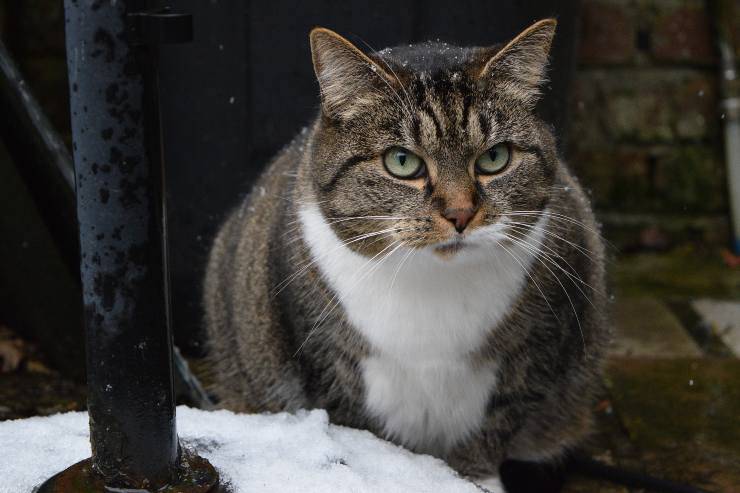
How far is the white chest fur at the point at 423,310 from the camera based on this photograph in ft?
6.41

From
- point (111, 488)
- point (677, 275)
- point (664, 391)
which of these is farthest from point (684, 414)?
point (111, 488)

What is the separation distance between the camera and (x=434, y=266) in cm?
192

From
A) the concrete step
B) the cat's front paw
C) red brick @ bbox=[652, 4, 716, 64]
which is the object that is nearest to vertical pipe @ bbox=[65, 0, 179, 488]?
the cat's front paw

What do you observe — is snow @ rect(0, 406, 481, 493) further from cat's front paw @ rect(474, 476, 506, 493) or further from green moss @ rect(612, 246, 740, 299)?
green moss @ rect(612, 246, 740, 299)

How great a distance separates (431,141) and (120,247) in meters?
0.67

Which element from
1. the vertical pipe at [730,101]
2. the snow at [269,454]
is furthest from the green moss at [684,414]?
the vertical pipe at [730,101]

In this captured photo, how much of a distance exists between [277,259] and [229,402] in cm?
53

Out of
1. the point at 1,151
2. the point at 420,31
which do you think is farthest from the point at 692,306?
the point at 1,151

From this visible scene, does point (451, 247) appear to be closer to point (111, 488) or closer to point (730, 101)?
point (111, 488)

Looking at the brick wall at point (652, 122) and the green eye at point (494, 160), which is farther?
the brick wall at point (652, 122)

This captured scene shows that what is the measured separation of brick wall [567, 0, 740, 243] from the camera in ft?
13.2

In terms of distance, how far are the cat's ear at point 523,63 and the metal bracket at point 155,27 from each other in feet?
2.35

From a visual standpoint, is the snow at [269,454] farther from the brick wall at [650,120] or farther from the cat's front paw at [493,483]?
the brick wall at [650,120]

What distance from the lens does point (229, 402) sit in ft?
8.46
